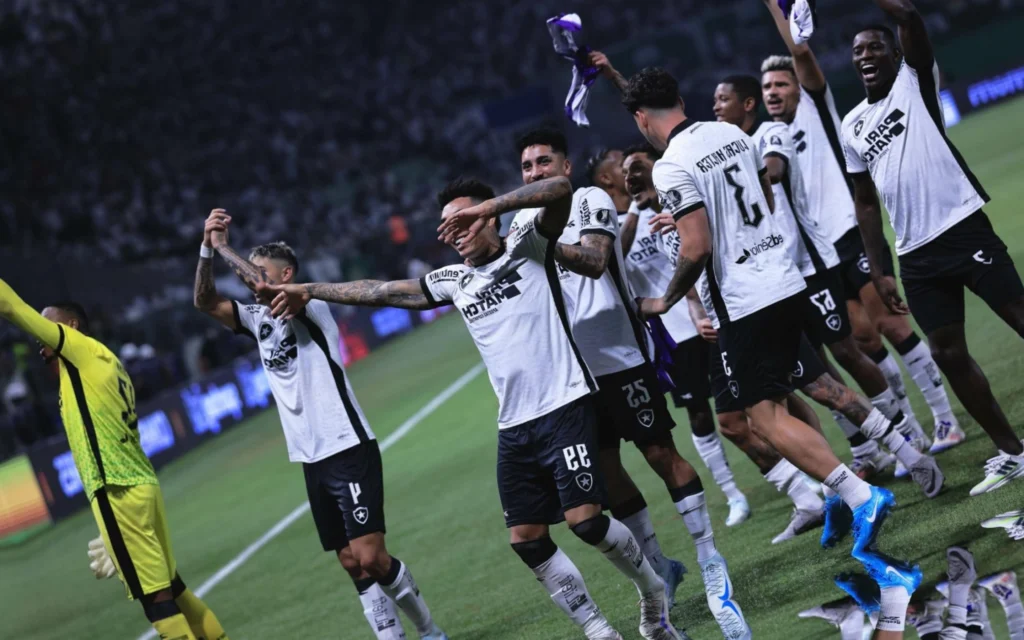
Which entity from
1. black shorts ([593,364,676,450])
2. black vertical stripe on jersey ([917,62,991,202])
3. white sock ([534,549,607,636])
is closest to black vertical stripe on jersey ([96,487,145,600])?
white sock ([534,549,607,636])

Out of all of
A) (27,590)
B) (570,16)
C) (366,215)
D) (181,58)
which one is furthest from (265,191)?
(570,16)

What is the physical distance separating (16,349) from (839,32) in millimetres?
24813

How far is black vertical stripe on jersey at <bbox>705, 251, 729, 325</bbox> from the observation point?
6.65 metres

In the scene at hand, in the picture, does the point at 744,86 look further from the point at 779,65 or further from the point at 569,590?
the point at 569,590

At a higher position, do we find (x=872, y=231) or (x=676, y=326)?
(x=872, y=231)

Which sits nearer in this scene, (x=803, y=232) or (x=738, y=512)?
(x=803, y=232)

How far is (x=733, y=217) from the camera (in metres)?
6.57

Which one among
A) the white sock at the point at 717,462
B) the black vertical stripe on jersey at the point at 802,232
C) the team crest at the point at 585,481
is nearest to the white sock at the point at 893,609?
the team crest at the point at 585,481

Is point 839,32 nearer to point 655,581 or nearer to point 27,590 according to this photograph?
point 27,590

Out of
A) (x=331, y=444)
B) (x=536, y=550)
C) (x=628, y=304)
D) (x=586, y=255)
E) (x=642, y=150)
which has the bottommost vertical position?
(x=536, y=550)

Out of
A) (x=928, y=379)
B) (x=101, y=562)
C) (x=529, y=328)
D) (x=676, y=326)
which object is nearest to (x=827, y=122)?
(x=676, y=326)

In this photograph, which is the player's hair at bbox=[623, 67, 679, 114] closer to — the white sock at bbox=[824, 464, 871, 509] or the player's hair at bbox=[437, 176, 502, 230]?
the player's hair at bbox=[437, 176, 502, 230]

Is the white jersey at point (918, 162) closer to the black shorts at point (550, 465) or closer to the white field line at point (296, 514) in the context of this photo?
the black shorts at point (550, 465)

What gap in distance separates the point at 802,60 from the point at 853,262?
58.0 inches
